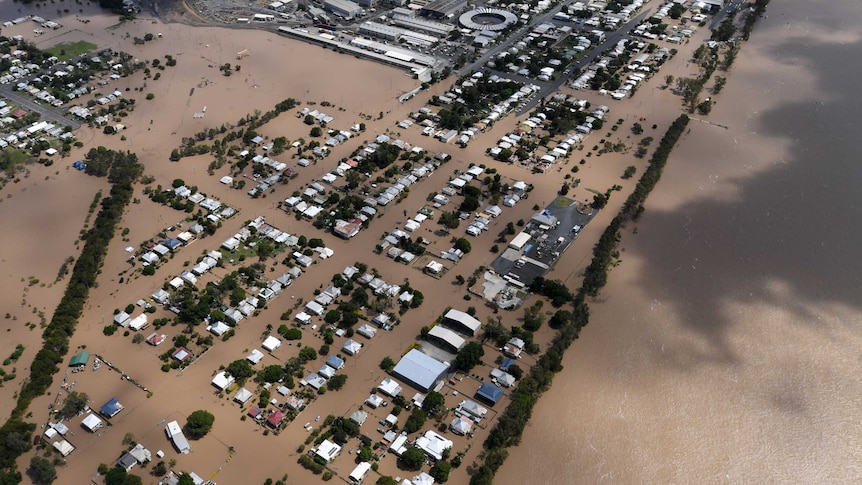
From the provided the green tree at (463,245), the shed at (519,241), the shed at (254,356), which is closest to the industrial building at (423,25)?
the shed at (519,241)

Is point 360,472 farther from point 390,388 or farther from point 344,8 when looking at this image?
point 344,8

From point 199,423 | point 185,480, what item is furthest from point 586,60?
point 185,480

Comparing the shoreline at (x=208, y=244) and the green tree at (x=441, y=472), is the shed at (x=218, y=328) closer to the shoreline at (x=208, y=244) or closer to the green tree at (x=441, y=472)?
the shoreline at (x=208, y=244)

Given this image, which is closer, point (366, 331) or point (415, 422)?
point (415, 422)

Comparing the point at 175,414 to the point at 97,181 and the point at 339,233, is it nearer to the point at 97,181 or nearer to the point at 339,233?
the point at 339,233

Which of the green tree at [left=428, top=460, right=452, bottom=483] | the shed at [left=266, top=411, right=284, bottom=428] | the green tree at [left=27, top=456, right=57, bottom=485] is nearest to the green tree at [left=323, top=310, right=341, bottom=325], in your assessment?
the shed at [left=266, top=411, right=284, bottom=428]
